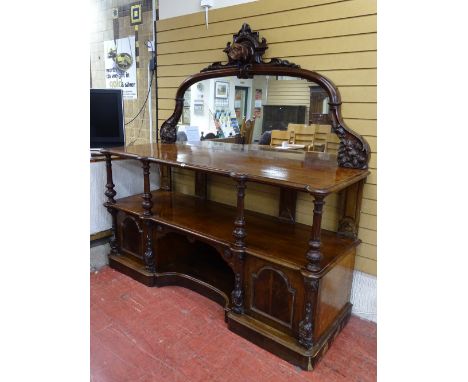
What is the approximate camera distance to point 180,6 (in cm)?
290

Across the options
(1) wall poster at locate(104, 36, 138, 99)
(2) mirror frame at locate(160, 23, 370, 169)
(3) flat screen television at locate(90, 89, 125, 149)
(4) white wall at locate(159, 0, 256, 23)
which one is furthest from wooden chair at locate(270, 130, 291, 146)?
(1) wall poster at locate(104, 36, 138, 99)

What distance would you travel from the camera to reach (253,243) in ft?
6.82

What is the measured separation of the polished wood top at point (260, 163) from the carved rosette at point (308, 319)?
523mm

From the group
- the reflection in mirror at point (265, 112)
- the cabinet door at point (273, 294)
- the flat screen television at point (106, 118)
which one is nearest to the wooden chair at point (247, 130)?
the reflection in mirror at point (265, 112)

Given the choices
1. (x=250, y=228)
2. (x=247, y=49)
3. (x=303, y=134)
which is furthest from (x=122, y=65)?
(x=250, y=228)

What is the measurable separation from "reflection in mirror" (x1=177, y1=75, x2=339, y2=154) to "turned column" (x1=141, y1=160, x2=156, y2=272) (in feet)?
2.41

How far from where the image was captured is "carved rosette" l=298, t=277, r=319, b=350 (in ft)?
5.78

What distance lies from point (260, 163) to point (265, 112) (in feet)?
1.55

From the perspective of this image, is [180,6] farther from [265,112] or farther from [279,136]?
[279,136]

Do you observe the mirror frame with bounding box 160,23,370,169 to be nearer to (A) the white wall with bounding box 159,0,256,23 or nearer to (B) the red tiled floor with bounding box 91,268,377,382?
(A) the white wall with bounding box 159,0,256,23

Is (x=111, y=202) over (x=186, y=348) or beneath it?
over

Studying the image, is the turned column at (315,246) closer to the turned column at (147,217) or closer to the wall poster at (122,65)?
the turned column at (147,217)

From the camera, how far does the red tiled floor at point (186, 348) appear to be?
181 centimetres
